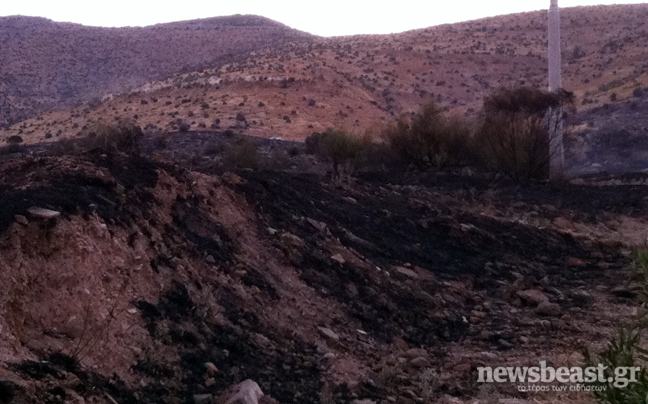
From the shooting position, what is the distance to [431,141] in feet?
73.5

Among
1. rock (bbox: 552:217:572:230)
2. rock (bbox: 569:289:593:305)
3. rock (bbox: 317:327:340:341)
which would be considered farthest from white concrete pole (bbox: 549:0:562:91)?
rock (bbox: 317:327:340:341)

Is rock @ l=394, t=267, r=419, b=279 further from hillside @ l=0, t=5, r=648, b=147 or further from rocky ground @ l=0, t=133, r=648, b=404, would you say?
hillside @ l=0, t=5, r=648, b=147

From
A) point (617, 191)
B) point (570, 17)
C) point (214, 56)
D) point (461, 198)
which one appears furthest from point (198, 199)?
point (570, 17)

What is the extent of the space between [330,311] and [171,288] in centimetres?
188

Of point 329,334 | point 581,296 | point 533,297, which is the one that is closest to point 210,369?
point 329,334

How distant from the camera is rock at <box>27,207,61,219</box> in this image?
18.1ft

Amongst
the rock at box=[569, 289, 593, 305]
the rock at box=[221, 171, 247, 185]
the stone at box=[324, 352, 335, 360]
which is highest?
the rock at box=[221, 171, 247, 185]

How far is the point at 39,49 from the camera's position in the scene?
71938mm

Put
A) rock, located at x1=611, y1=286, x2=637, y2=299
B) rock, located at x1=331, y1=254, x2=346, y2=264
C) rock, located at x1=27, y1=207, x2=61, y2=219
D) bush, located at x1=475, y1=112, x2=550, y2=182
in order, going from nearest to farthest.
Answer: rock, located at x1=27, y1=207, x2=61, y2=219 → rock, located at x1=331, y1=254, x2=346, y2=264 → rock, located at x1=611, y1=286, x2=637, y2=299 → bush, located at x1=475, y1=112, x2=550, y2=182

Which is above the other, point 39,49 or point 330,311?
point 39,49

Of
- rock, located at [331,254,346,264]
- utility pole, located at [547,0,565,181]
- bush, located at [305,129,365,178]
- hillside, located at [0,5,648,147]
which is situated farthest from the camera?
hillside, located at [0,5,648,147]

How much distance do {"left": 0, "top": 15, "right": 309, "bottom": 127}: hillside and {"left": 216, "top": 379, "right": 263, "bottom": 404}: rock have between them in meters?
54.7

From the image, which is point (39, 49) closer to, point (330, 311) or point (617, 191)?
point (617, 191)

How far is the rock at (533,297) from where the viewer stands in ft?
28.7
